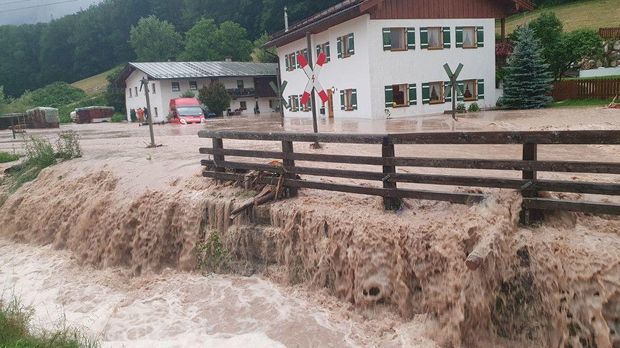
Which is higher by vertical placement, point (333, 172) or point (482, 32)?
point (482, 32)

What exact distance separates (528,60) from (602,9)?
2673 cm

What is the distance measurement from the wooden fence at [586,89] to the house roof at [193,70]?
34752 mm

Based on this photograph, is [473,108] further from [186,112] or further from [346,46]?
[186,112]

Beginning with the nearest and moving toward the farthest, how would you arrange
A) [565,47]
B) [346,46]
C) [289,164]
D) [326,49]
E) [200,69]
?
[289,164] < [565,47] < [346,46] < [326,49] < [200,69]

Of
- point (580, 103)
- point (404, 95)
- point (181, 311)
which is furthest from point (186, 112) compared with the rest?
point (181, 311)

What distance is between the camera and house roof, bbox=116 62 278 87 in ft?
167

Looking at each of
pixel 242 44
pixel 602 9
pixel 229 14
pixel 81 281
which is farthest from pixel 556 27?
pixel 229 14

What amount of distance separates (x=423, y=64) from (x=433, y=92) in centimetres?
189

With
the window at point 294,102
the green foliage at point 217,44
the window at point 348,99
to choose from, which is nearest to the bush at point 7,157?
the window at point 348,99

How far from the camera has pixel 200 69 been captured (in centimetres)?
5441

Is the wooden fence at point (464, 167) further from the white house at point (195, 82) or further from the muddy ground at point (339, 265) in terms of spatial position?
the white house at point (195, 82)

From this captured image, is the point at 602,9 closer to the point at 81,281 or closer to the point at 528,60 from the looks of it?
the point at 528,60

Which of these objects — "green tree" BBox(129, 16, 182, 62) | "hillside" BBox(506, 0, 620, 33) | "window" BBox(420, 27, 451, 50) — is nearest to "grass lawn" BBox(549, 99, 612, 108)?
"window" BBox(420, 27, 451, 50)

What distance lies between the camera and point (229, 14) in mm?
93188
